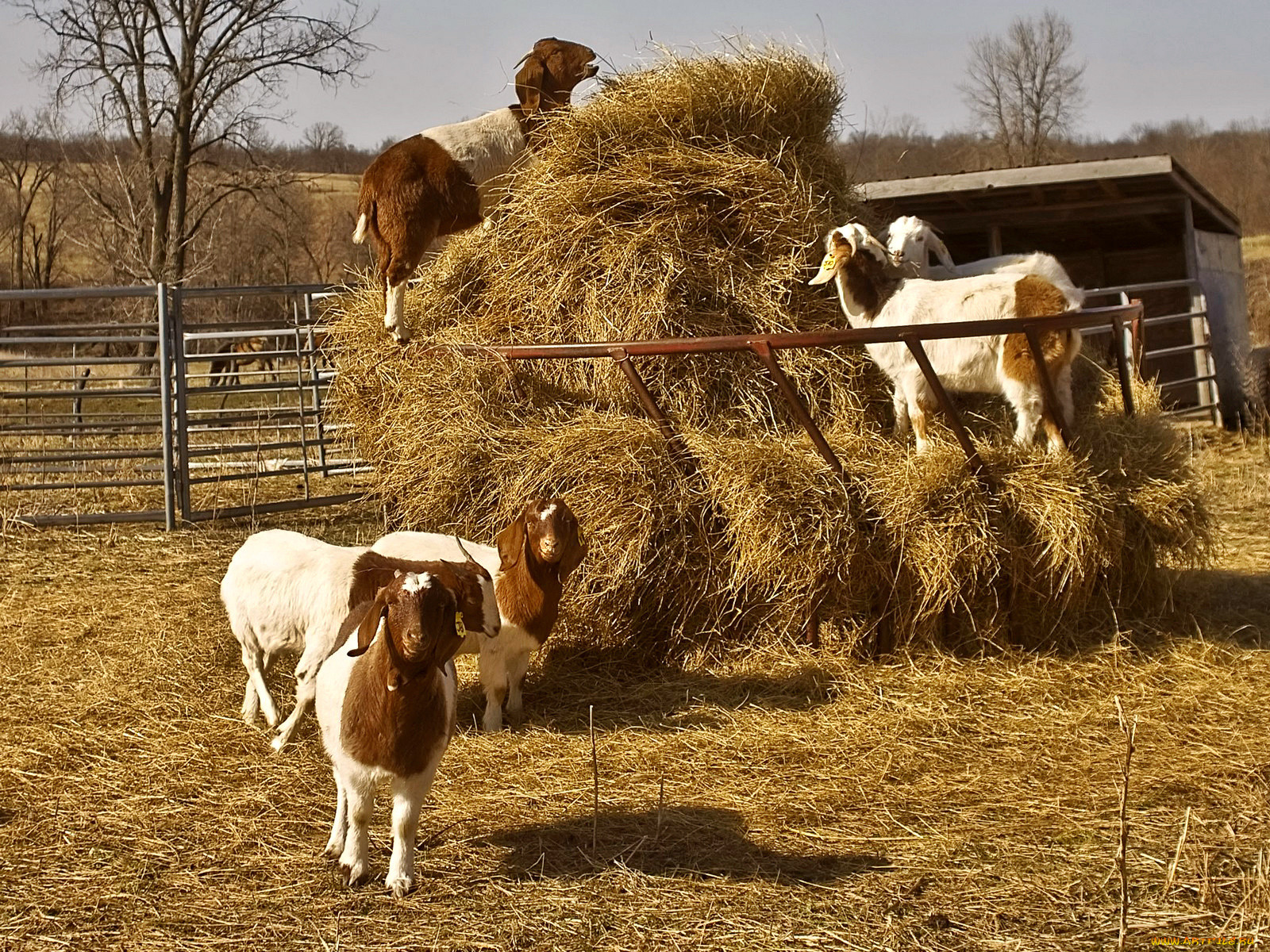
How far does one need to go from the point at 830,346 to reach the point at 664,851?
2.73m

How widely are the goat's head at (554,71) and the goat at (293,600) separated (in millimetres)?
3246

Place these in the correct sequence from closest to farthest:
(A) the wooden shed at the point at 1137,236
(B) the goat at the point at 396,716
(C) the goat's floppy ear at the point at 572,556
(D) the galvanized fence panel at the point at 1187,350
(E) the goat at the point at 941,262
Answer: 1. (B) the goat at the point at 396,716
2. (C) the goat's floppy ear at the point at 572,556
3. (E) the goat at the point at 941,262
4. (A) the wooden shed at the point at 1137,236
5. (D) the galvanized fence panel at the point at 1187,350

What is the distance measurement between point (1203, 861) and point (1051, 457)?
2.59m

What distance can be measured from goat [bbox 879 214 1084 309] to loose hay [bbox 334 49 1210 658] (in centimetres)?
43

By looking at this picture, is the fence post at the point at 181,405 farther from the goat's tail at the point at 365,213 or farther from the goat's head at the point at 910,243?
the goat's head at the point at 910,243

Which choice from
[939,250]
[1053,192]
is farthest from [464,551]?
[1053,192]

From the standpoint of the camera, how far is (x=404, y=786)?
146 inches

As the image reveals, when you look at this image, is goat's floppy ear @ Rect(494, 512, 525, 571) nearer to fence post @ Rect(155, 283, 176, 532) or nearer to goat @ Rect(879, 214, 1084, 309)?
goat @ Rect(879, 214, 1084, 309)

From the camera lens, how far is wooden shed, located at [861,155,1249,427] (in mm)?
13219

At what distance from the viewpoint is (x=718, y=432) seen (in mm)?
6246

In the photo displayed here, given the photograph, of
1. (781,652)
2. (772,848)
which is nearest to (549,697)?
(781,652)

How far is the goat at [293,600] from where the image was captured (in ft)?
16.6

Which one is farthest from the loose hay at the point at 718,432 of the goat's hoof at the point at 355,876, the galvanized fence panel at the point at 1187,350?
the galvanized fence panel at the point at 1187,350

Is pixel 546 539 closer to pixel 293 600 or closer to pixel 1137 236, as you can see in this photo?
pixel 293 600
